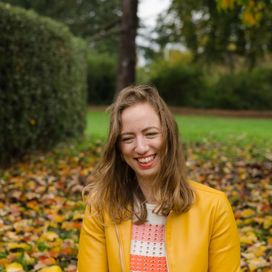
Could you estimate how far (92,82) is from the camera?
26.5 m

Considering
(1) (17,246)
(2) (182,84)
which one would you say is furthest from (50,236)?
(2) (182,84)

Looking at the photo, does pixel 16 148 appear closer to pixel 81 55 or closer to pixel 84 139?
pixel 84 139

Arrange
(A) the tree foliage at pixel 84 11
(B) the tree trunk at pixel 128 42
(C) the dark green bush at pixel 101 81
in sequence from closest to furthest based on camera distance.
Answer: (B) the tree trunk at pixel 128 42 → (A) the tree foliage at pixel 84 11 → (C) the dark green bush at pixel 101 81

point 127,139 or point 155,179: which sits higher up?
point 127,139

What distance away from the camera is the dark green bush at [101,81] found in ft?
87.0

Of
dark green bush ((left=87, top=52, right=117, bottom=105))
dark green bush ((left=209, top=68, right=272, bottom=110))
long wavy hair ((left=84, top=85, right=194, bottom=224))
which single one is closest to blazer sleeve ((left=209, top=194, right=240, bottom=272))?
long wavy hair ((left=84, top=85, right=194, bottom=224))

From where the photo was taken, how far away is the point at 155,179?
7.48 feet

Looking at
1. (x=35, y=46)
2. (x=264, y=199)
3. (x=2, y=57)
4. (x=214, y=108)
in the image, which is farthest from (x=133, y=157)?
(x=214, y=108)

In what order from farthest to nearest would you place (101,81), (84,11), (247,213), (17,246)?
(84,11), (101,81), (247,213), (17,246)

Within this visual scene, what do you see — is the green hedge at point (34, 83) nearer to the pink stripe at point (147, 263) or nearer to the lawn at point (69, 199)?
the lawn at point (69, 199)

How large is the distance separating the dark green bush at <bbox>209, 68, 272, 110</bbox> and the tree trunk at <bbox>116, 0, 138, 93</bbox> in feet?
48.1

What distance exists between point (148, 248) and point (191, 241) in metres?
0.21

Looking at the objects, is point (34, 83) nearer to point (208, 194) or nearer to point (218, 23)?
point (218, 23)

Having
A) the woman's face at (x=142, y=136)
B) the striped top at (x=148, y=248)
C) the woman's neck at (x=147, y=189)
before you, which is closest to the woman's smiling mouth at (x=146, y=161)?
the woman's face at (x=142, y=136)
